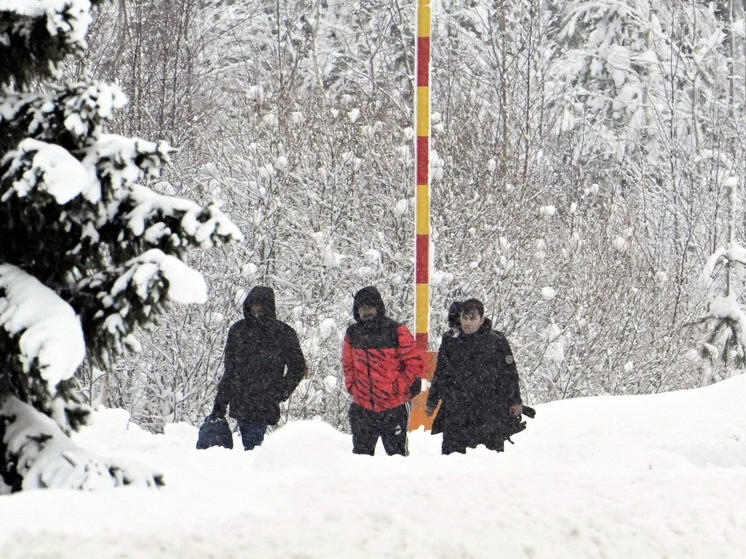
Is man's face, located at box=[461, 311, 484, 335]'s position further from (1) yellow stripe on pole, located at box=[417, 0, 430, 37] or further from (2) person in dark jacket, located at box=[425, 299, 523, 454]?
(1) yellow stripe on pole, located at box=[417, 0, 430, 37]

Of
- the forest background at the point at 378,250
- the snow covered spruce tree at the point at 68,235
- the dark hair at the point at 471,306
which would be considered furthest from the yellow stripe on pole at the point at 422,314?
the snow covered spruce tree at the point at 68,235

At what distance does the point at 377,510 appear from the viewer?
430 centimetres

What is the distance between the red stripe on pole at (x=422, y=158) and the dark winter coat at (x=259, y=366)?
6.59 feet

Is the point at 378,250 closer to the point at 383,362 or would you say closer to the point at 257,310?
the point at 257,310

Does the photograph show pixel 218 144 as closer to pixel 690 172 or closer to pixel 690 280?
pixel 690 280

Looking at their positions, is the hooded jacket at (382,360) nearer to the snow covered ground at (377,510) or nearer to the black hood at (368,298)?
the black hood at (368,298)

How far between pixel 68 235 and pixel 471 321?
13.3ft

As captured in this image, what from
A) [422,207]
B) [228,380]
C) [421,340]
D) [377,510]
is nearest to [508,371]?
[228,380]

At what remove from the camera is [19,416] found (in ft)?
14.3

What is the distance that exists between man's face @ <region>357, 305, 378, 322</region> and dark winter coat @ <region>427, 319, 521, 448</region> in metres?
0.53

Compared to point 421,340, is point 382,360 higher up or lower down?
higher up

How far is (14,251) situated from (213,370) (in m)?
8.86

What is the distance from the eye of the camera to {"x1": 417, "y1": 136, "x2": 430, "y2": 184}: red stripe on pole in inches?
396

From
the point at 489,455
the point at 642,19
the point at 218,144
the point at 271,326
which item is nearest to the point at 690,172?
the point at 642,19
